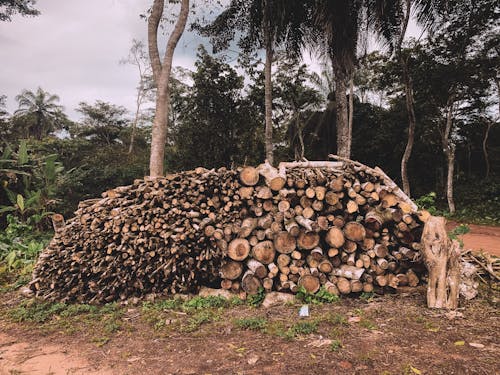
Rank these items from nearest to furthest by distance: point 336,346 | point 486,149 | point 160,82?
point 336,346 < point 160,82 < point 486,149

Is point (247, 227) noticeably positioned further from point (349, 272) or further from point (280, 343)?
point (280, 343)

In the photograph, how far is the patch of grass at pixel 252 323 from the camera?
3.18 meters

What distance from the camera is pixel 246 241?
13.0ft

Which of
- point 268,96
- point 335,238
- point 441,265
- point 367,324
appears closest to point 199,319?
point 367,324

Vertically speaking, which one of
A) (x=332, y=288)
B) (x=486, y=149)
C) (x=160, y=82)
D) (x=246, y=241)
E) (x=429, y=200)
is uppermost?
(x=160, y=82)

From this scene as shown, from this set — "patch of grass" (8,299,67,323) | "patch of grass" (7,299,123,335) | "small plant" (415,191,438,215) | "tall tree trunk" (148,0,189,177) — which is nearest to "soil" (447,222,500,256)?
"small plant" (415,191,438,215)

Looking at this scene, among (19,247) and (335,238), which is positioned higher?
(335,238)

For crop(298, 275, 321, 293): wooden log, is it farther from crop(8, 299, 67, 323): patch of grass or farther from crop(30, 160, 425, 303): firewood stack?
crop(8, 299, 67, 323): patch of grass

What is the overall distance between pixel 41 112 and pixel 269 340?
4047cm

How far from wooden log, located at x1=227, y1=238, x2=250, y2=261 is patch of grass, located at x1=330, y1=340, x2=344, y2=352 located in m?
1.52

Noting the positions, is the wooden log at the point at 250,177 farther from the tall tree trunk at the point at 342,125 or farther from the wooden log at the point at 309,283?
the tall tree trunk at the point at 342,125

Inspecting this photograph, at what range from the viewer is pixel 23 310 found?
147 inches

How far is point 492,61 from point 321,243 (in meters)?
12.8

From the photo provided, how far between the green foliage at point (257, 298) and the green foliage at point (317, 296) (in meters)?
0.44
